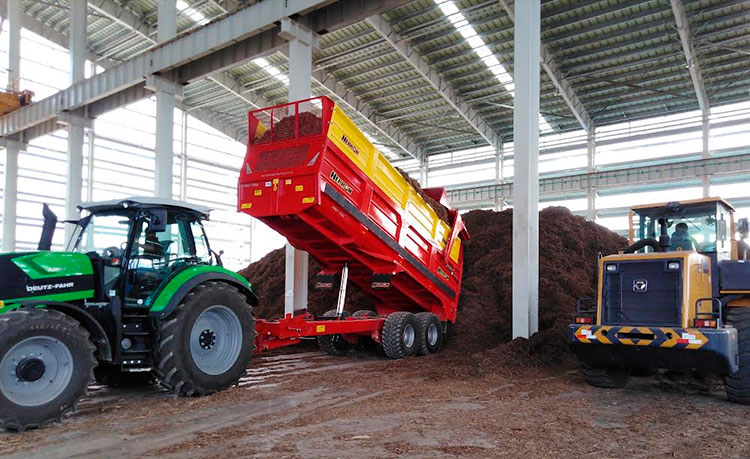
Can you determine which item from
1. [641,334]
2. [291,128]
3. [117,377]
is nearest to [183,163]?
[291,128]

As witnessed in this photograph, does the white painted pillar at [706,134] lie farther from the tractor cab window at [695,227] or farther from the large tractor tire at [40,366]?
the large tractor tire at [40,366]

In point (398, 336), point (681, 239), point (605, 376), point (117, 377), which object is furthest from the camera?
point (398, 336)

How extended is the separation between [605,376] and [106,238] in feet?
20.9

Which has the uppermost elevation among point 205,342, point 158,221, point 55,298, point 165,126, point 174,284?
point 165,126

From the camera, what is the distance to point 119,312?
6055mm

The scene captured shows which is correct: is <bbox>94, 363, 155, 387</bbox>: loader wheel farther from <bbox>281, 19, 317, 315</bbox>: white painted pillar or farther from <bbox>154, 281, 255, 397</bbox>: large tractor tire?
<bbox>281, 19, 317, 315</bbox>: white painted pillar

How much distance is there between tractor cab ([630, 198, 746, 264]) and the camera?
7.73m

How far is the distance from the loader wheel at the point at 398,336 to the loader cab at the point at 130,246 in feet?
13.3

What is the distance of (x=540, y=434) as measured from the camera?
5.15m

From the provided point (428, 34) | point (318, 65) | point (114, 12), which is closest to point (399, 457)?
point (428, 34)

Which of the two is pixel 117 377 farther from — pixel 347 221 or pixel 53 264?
pixel 347 221

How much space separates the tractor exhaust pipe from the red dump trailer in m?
2.97

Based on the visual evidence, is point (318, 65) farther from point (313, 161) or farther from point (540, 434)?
point (540, 434)

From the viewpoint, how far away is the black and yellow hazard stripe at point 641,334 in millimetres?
6488
